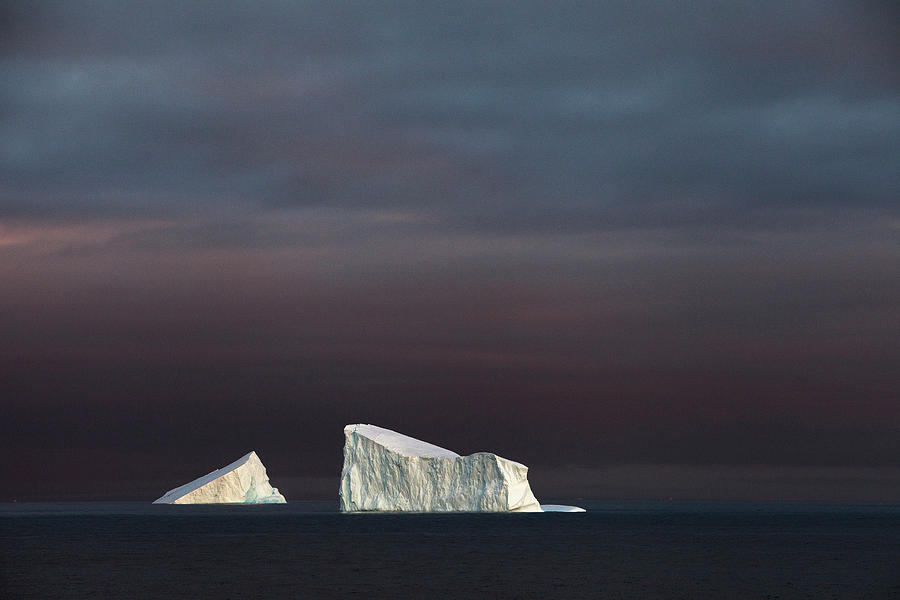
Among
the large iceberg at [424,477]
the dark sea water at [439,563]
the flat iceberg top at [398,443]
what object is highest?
the flat iceberg top at [398,443]

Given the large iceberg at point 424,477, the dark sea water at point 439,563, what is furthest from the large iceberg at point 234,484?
the large iceberg at point 424,477

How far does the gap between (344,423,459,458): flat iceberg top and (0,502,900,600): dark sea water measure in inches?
212

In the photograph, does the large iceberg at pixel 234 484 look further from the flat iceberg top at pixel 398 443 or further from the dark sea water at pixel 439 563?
the flat iceberg top at pixel 398 443

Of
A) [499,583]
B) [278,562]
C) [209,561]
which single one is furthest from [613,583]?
[209,561]

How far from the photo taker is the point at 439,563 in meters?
50.2

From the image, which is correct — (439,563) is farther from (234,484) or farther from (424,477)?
(234,484)

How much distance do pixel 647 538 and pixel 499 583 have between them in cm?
3523

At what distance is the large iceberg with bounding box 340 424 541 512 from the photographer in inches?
3140

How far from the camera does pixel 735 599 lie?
37.4 meters

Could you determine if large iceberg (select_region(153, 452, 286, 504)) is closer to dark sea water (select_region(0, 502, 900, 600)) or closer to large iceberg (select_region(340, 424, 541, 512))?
dark sea water (select_region(0, 502, 900, 600))

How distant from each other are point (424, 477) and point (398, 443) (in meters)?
3.46

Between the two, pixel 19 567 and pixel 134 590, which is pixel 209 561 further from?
pixel 134 590

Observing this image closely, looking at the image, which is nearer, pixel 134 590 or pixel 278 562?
pixel 134 590

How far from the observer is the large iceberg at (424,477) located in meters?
79.8
